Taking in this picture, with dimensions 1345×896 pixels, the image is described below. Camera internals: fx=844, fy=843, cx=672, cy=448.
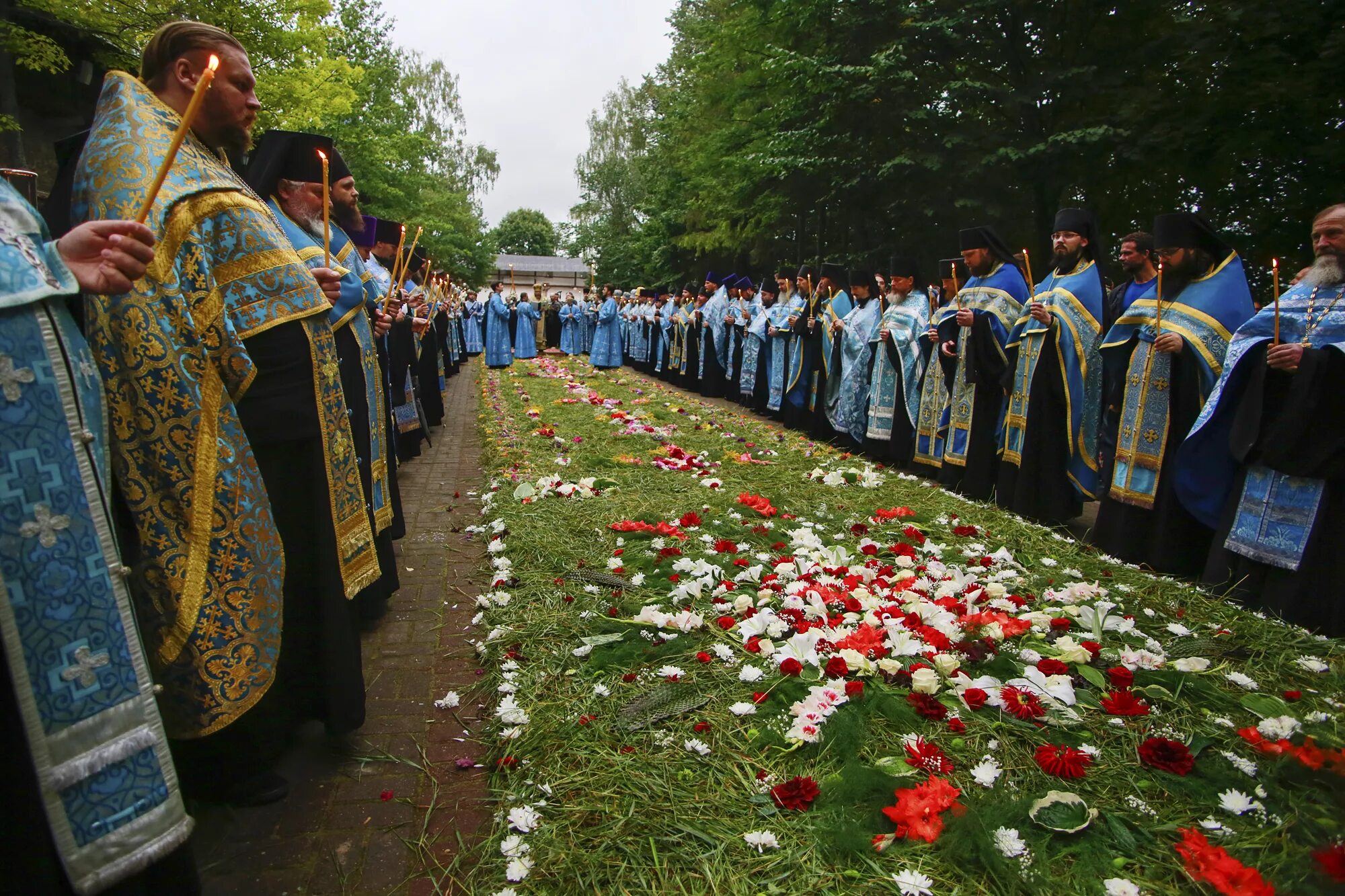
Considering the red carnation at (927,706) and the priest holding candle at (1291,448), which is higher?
the priest holding candle at (1291,448)

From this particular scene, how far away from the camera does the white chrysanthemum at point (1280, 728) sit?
10.1ft

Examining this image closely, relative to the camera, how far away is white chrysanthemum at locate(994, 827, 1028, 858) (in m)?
2.46

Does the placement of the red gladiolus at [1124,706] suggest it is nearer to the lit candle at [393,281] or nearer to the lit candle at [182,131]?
the lit candle at [182,131]

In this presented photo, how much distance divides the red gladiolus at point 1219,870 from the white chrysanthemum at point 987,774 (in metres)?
0.53

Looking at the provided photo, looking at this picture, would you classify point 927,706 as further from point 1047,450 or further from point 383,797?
point 1047,450

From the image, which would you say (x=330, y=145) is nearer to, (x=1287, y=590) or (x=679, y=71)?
(x=1287, y=590)

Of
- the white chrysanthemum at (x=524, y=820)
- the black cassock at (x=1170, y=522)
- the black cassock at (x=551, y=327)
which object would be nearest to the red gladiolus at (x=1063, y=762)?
the white chrysanthemum at (x=524, y=820)

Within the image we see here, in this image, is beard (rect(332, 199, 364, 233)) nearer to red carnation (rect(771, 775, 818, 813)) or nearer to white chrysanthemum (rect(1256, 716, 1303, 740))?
red carnation (rect(771, 775, 818, 813))

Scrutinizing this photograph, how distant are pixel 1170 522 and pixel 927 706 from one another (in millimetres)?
3480

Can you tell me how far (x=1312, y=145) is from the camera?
11.8 m

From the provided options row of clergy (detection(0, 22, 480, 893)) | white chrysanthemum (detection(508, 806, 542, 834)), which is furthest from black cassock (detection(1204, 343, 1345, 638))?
row of clergy (detection(0, 22, 480, 893))

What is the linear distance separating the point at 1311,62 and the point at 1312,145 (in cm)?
110

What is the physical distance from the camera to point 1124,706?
3.27m

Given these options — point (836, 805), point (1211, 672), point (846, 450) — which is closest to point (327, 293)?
point (836, 805)
